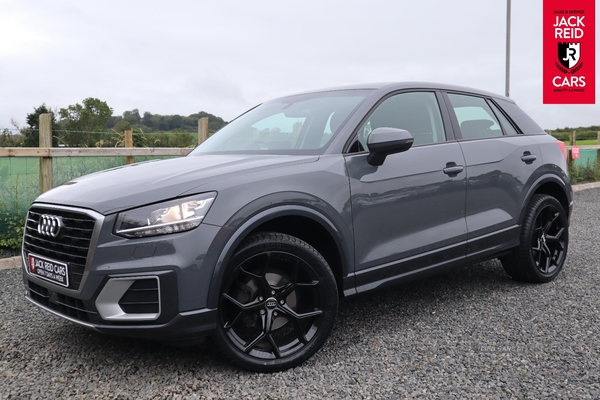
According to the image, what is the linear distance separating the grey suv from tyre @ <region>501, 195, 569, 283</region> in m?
0.05

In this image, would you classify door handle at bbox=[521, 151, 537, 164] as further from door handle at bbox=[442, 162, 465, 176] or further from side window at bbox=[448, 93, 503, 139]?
door handle at bbox=[442, 162, 465, 176]

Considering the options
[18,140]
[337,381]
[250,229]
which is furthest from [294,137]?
[18,140]

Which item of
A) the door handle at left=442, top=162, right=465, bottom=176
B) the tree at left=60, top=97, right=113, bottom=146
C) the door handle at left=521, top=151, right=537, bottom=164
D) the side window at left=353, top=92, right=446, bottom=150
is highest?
the tree at left=60, top=97, right=113, bottom=146

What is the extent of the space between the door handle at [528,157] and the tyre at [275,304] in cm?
239

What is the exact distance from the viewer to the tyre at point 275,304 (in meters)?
2.92

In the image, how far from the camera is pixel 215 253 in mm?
2750

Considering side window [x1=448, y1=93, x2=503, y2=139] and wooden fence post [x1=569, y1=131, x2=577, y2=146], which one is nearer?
side window [x1=448, y1=93, x2=503, y2=139]

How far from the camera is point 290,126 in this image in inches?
153

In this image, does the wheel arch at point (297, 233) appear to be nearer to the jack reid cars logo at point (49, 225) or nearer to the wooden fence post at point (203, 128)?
the jack reid cars logo at point (49, 225)

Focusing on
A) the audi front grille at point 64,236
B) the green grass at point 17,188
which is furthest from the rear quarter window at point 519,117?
the green grass at point 17,188

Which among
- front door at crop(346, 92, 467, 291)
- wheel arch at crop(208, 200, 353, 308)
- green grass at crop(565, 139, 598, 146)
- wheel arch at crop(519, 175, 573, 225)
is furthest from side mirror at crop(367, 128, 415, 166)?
green grass at crop(565, 139, 598, 146)

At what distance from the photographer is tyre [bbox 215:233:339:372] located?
115 inches

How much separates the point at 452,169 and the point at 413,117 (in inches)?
18.7

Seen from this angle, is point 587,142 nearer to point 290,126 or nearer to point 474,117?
point 474,117
